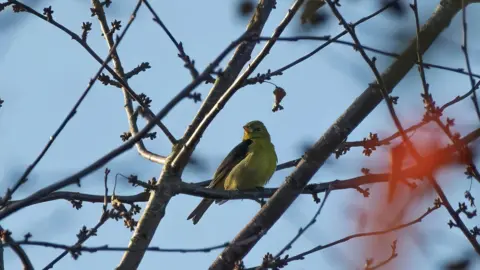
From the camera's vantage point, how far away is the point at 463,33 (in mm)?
2945

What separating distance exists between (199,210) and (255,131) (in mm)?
1858

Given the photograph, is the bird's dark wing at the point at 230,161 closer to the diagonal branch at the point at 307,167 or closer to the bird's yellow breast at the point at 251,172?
the bird's yellow breast at the point at 251,172

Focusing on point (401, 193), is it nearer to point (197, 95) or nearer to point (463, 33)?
point (463, 33)

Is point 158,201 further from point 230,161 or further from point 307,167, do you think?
point 230,161

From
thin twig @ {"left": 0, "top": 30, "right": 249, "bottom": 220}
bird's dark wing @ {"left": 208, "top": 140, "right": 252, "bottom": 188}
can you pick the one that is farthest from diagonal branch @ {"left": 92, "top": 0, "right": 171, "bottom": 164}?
thin twig @ {"left": 0, "top": 30, "right": 249, "bottom": 220}

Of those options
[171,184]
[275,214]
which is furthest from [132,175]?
[275,214]

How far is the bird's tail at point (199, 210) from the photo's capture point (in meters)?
7.73

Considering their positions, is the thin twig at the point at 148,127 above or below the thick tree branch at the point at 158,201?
below

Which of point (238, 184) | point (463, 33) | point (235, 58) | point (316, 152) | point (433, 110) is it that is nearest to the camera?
point (463, 33)

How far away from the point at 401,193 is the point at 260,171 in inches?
203

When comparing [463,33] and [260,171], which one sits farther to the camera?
[260,171]

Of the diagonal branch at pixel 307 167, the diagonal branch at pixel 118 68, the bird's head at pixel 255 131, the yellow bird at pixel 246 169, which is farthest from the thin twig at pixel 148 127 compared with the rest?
the bird's head at pixel 255 131

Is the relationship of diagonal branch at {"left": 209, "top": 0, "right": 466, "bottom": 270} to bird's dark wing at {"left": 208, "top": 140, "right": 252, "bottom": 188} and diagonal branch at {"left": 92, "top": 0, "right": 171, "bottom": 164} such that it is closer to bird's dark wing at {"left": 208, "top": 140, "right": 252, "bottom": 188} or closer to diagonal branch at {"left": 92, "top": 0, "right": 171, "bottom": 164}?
diagonal branch at {"left": 92, "top": 0, "right": 171, "bottom": 164}

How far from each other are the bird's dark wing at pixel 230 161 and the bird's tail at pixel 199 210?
0.29 m
